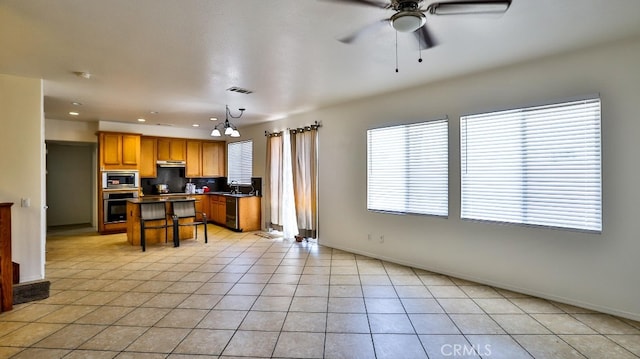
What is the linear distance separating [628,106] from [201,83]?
15.6ft

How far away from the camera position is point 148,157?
26.3 feet

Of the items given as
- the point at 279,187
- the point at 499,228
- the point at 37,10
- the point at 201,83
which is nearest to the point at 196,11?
the point at 37,10

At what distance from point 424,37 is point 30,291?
15.9ft

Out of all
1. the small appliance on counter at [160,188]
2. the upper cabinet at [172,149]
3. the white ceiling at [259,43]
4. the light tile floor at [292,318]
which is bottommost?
the light tile floor at [292,318]

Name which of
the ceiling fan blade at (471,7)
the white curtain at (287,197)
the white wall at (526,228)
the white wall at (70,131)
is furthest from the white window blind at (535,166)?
the white wall at (70,131)

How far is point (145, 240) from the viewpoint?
6.08m

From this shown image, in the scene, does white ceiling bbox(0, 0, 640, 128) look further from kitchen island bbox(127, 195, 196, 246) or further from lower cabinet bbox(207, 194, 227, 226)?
lower cabinet bbox(207, 194, 227, 226)

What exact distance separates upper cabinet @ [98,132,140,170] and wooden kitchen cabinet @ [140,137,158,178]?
289mm

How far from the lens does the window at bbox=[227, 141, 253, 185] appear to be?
832cm

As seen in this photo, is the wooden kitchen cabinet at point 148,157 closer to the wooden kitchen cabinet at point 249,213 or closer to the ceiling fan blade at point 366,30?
the wooden kitchen cabinet at point 249,213

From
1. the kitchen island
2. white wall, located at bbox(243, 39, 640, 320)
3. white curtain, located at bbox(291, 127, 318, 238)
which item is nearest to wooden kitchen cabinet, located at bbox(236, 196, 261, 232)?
the kitchen island

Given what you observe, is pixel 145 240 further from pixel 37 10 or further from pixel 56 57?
pixel 37 10

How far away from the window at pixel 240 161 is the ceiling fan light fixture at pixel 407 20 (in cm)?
650

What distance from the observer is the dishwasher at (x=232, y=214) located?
294 inches
